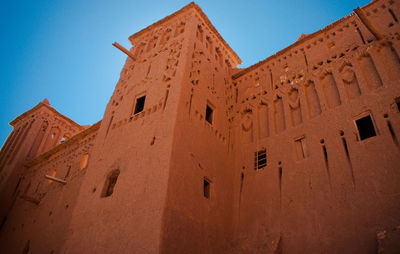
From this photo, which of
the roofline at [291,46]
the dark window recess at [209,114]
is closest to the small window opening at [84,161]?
the dark window recess at [209,114]

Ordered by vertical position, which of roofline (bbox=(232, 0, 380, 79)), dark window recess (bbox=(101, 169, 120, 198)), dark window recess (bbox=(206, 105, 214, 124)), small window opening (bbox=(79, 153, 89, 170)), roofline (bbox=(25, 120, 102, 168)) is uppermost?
roofline (bbox=(232, 0, 380, 79))

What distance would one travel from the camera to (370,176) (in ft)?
22.0

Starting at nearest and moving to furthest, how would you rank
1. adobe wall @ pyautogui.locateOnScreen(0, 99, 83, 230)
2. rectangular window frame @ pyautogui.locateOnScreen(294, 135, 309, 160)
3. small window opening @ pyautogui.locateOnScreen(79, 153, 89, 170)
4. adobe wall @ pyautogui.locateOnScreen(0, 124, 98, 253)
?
rectangular window frame @ pyautogui.locateOnScreen(294, 135, 309, 160) → adobe wall @ pyautogui.locateOnScreen(0, 124, 98, 253) → small window opening @ pyautogui.locateOnScreen(79, 153, 89, 170) → adobe wall @ pyautogui.locateOnScreen(0, 99, 83, 230)

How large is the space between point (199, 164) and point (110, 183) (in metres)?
2.56

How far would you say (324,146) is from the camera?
26.1 ft

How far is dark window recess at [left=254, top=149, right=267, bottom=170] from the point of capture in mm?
9148

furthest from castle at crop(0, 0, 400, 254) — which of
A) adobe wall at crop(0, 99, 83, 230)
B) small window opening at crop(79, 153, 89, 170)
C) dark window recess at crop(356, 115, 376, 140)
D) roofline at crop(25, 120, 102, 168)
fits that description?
adobe wall at crop(0, 99, 83, 230)

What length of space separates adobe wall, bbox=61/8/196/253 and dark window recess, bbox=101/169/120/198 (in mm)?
56

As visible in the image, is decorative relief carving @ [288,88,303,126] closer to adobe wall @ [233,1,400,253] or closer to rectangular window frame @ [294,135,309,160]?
adobe wall @ [233,1,400,253]

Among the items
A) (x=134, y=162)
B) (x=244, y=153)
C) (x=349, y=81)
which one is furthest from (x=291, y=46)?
(x=134, y=162)

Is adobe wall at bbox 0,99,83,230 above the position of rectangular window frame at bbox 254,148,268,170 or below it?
above

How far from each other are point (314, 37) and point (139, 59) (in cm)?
672

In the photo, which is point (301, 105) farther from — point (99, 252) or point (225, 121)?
point (99, 252)

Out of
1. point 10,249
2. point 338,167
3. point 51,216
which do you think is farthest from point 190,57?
point 10,249
